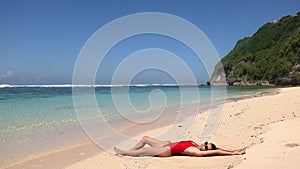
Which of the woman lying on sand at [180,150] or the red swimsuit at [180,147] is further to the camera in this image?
the red swimsuit at [180,147]

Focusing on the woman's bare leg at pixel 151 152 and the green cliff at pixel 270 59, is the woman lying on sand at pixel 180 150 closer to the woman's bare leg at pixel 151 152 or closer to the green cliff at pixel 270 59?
the woman's bare leg at pixel 151 152

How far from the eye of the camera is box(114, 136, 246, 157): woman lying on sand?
20.1 ft

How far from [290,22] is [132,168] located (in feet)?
475

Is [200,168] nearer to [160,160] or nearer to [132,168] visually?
[160,160]

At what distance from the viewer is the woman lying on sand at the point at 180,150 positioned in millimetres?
6117

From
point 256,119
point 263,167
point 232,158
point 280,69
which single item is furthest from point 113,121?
point 280,69

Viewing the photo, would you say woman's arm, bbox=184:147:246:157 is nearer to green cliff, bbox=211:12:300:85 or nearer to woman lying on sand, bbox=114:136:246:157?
woman lying on sand, bbox=114:136:246:157

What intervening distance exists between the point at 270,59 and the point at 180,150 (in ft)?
361

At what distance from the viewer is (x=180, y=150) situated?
6.39 meters

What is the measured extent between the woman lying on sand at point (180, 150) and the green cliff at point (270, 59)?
8571 cm

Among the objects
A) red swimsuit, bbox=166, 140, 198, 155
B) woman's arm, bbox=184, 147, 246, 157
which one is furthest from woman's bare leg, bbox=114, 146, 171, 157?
woman's arm, bbox=184, 147, 246, 157

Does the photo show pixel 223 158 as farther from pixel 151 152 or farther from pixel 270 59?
pixel 270 59

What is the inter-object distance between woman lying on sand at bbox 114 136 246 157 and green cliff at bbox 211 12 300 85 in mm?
85705

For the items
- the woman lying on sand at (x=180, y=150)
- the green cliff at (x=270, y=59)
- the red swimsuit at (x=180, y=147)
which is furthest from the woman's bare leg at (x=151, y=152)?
the green cliff at (x=270, y=59)
